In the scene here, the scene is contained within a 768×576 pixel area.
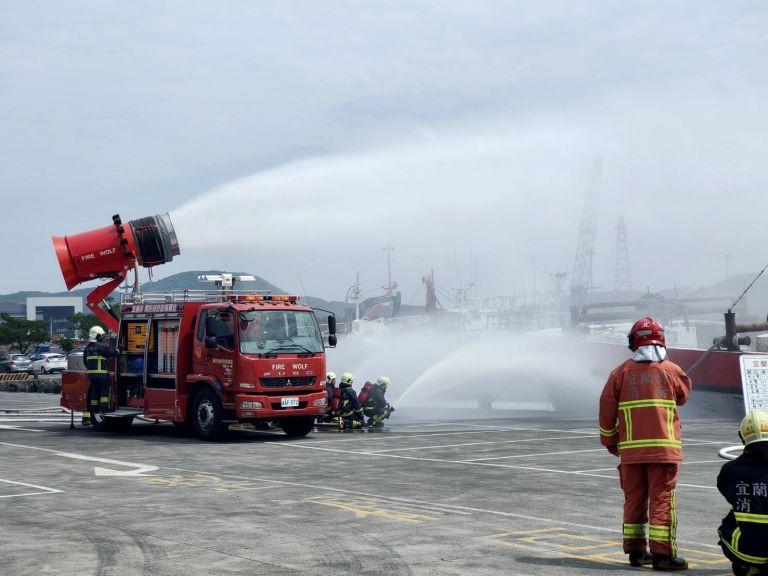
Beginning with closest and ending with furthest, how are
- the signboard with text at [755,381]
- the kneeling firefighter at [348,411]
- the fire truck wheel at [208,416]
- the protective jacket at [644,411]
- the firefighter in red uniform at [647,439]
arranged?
the firefighter in red uniform at [647,439]
the protective jacket at [644,411]
the signboard with text at [755,381]
the fire truck wheel at [208,416]
the kneeling firefighter at [348,411]

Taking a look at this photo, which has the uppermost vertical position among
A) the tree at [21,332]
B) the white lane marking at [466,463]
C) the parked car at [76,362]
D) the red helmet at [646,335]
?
the tree at [21,332]

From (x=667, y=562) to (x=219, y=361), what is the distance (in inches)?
500

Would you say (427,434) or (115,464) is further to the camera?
(427,434)

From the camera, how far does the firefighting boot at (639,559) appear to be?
25.5 ft

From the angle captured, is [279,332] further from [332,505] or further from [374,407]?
[332,505]

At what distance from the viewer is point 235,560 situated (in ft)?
26.4

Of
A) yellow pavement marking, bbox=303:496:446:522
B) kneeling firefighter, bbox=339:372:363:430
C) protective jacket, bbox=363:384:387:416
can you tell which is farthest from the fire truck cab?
yellow pavement marking, bbox=303:496:446:522

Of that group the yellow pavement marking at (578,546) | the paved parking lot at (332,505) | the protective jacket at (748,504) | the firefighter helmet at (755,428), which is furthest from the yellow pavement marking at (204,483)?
the firefighter helmet at (755,428)

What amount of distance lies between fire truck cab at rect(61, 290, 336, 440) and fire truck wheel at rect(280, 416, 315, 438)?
2 cm

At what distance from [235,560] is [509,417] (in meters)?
18.9

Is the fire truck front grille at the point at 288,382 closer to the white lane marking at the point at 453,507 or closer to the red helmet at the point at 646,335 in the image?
the white lane marking at the point at 453,507

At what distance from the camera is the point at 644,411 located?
793cm

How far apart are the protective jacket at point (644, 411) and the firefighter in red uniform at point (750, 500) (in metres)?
0.95

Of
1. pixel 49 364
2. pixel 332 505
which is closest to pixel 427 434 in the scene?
pixel 332 505
